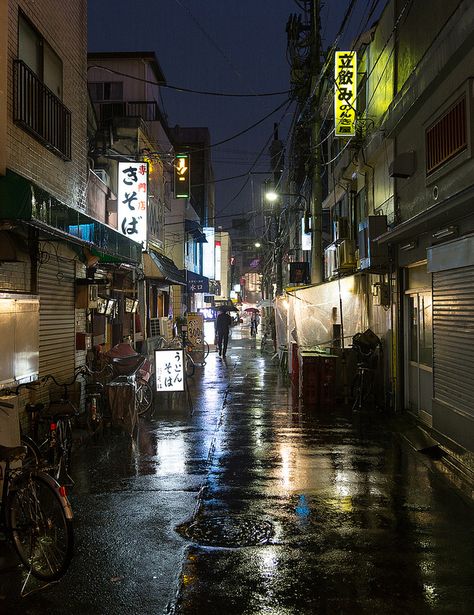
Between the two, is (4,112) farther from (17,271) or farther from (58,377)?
→ (58,377)

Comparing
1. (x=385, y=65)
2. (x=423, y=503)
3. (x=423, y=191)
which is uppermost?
(x=385, y=65)

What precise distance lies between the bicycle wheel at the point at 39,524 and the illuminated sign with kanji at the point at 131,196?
13.1m

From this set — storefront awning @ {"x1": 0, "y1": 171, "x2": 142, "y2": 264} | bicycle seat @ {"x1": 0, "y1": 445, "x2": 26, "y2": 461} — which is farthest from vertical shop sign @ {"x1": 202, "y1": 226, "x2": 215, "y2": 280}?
bicycle seat @ {"x1": 0, "y1": 445, "x2": 26, "y2": 461}

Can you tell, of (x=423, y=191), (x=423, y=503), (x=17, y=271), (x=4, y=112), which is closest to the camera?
(x=423, y=503)

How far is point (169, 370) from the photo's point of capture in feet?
46.3

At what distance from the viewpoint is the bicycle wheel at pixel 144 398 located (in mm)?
12984

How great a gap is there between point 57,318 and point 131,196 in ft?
23.3

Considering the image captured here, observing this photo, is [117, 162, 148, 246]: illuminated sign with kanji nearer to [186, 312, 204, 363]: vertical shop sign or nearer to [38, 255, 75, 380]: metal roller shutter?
[38, 255, 75, 380]: metal roller shutter

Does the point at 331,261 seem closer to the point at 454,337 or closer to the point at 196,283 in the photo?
the point at 196,283

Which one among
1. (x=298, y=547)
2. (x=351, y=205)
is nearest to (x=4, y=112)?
(x=298, y=547)

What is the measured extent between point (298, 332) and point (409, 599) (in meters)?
13.6

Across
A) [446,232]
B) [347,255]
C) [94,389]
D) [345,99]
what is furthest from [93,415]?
[345,99]

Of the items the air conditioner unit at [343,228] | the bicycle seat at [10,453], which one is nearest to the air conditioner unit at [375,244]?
the air conditioner unit at [343,228]

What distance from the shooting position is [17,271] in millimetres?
9531
